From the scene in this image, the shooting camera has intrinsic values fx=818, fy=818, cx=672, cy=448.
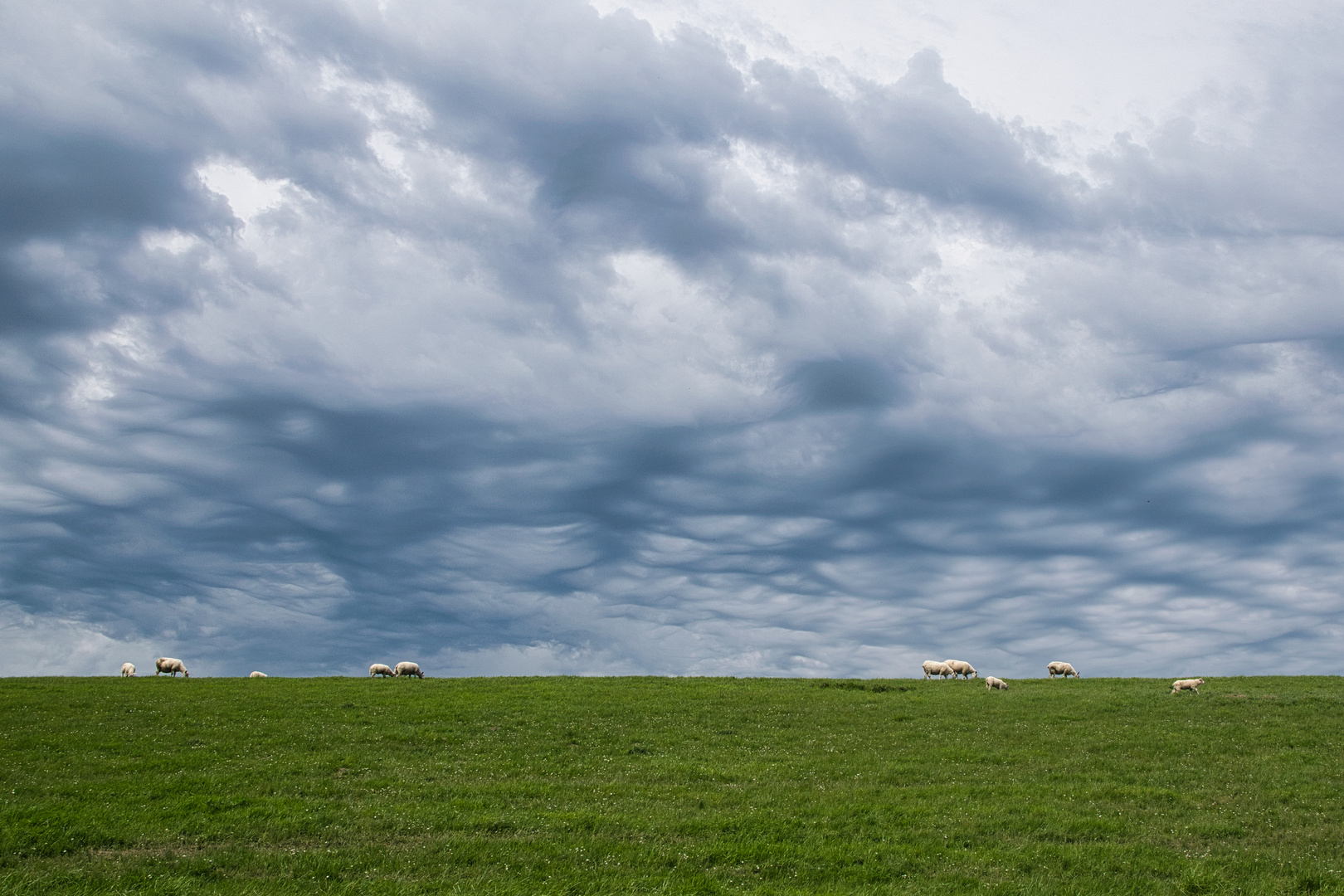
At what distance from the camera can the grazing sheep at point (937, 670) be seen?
198 feet

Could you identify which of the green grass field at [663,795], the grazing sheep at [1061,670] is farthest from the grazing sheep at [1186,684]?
the grazing sheep at [1061,670]

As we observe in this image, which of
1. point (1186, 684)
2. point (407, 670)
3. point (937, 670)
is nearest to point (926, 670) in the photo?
point (937, 670)

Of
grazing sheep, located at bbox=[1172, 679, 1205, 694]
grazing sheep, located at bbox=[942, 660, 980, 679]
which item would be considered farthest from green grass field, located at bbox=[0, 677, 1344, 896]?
grazing sheep, located at bbox=[942, 660, 980, 679]

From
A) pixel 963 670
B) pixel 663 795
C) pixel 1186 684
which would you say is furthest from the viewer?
pixel 963 670

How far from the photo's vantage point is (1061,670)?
62.5m

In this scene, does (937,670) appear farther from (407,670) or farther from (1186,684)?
(407,670)

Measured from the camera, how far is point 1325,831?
67.4 ft

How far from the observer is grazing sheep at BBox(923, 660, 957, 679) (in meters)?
60.4

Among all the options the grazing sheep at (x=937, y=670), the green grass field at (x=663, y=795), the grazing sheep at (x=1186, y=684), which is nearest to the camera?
the green grass field at (x=663, y=795)

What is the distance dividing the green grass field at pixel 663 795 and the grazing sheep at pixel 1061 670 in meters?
19.5

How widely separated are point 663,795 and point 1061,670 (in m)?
49.3

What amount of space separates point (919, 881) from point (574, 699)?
2856 centimetres

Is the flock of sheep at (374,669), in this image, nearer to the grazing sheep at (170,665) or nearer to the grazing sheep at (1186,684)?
the grazing sheep at (170,665)

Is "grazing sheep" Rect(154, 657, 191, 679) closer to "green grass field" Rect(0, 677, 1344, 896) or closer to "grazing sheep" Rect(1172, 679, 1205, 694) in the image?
"green grass field" Rect(0, 677, 1344, 896)
